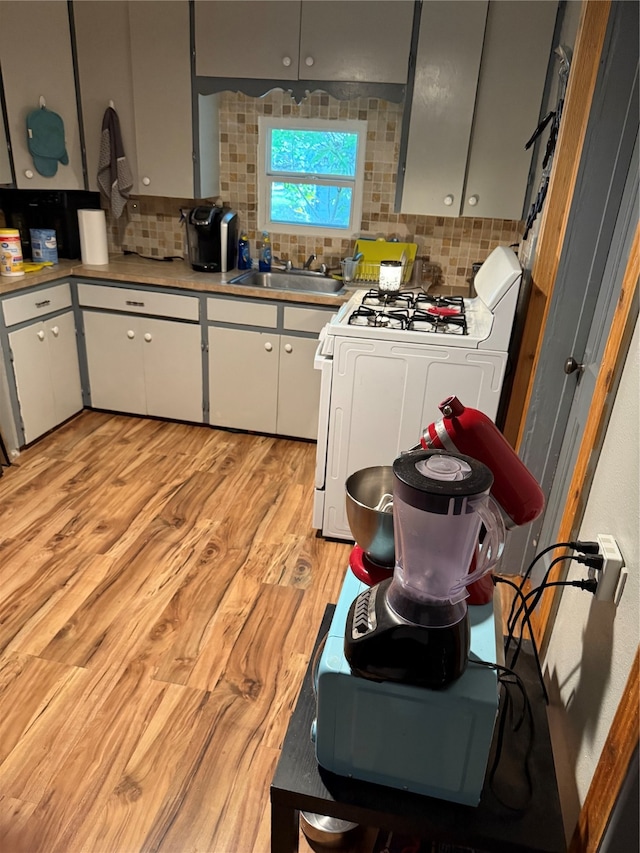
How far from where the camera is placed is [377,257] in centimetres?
337

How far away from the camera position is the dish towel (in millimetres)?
3213

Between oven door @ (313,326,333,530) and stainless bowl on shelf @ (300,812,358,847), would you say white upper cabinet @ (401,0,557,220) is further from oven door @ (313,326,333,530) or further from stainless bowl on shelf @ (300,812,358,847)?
stainless bowl on shelf @ (300,812,358,847)

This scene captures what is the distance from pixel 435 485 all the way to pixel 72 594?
1.85 m

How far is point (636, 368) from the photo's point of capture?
3.43 feet

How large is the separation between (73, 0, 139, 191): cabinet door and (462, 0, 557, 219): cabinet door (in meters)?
1.80

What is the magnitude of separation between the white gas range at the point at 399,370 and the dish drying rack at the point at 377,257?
0.84 meters

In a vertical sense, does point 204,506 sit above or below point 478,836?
below

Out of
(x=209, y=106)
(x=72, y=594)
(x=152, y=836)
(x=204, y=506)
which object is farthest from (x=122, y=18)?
(x=152, y=836)

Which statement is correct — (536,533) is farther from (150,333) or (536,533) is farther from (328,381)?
(150,333)

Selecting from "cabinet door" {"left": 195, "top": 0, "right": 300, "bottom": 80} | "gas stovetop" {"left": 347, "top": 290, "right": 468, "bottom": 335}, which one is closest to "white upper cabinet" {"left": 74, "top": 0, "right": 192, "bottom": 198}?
"cabinet door" {"left": 195, "top": 0, "right": 300, "bottom": 80}

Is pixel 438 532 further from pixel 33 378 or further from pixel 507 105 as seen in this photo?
pixel 33 378

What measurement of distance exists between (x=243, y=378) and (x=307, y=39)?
170cm

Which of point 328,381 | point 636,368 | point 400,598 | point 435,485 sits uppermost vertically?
point 636,368

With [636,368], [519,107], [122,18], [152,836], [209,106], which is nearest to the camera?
[636,368]
